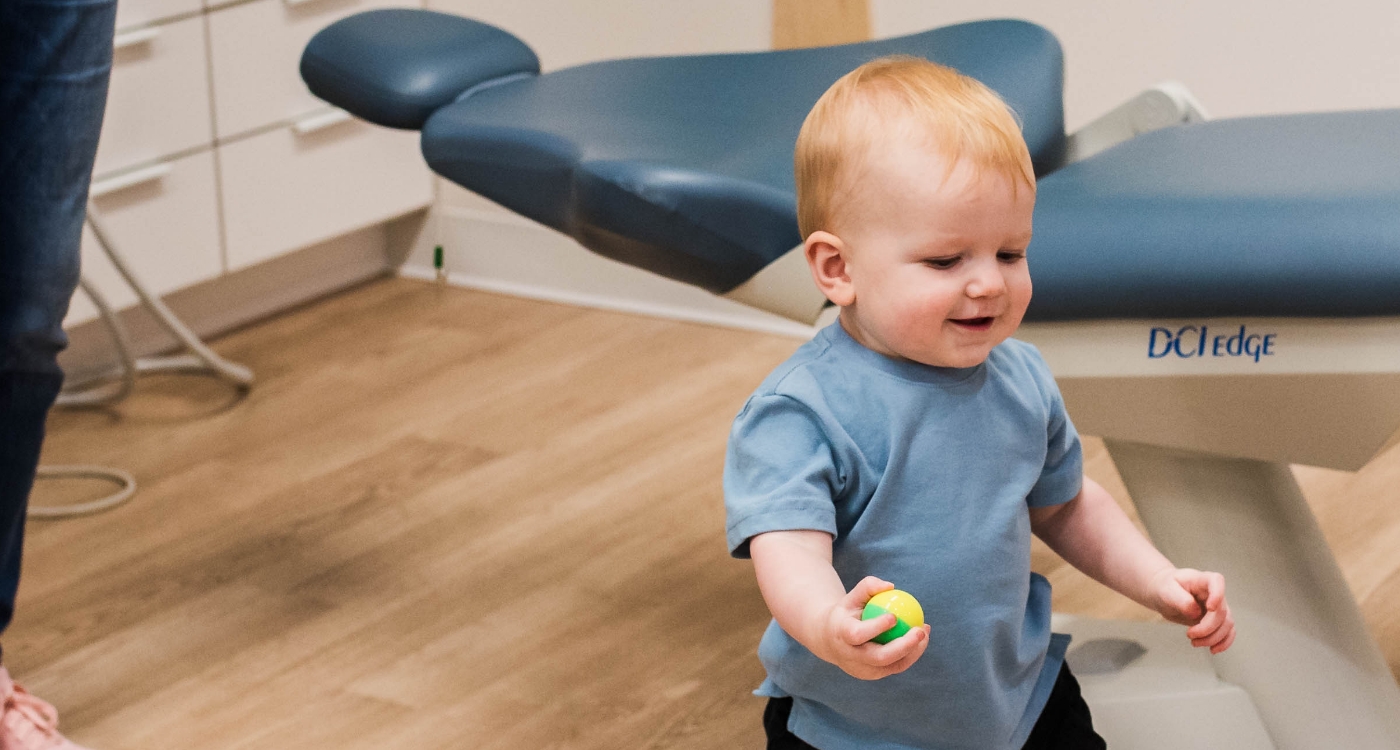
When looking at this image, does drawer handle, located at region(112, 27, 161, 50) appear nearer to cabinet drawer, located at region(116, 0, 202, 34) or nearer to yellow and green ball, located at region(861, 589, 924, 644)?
cabinet drawer, located at region(116, 0, 202, 34)

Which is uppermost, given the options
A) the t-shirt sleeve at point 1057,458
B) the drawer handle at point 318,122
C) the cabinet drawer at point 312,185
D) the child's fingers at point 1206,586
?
the t-shirt sleeve at point 1057,458

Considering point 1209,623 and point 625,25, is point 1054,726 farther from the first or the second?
point 625,25

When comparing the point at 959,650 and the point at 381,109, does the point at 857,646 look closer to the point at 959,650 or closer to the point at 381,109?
the point at 959,650

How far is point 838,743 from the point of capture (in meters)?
0.94

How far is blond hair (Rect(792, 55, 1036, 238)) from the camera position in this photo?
813 millimetres

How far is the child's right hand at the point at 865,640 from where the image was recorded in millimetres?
716

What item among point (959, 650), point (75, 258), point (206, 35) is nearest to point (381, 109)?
point (75, 258)

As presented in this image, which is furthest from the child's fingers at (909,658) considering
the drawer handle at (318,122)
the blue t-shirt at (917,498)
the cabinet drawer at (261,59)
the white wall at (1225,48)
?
the drawer handle at (318,122)

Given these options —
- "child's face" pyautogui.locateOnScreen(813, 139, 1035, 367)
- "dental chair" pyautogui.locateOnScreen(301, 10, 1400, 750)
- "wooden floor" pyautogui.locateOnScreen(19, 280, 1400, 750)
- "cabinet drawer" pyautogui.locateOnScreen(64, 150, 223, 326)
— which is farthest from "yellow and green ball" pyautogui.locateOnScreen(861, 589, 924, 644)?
"cabinet drawer" pyautogui.locateOnScreen(64, 150, 223, 326)

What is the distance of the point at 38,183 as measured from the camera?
1140 mm

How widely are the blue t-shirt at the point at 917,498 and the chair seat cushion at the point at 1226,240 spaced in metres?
0.14

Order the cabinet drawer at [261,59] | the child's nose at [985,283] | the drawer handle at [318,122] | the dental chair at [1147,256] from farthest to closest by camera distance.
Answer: the drawer handle at [318,122]
the cabinet drawer at [261,59]
the dental chair at [1147,256]
the child's nose at [985,283]

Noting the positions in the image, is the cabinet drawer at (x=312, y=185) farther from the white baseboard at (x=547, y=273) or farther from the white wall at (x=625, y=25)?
the white wall at (x=625, y=25)

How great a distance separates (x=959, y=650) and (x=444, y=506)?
1057 millimetres
